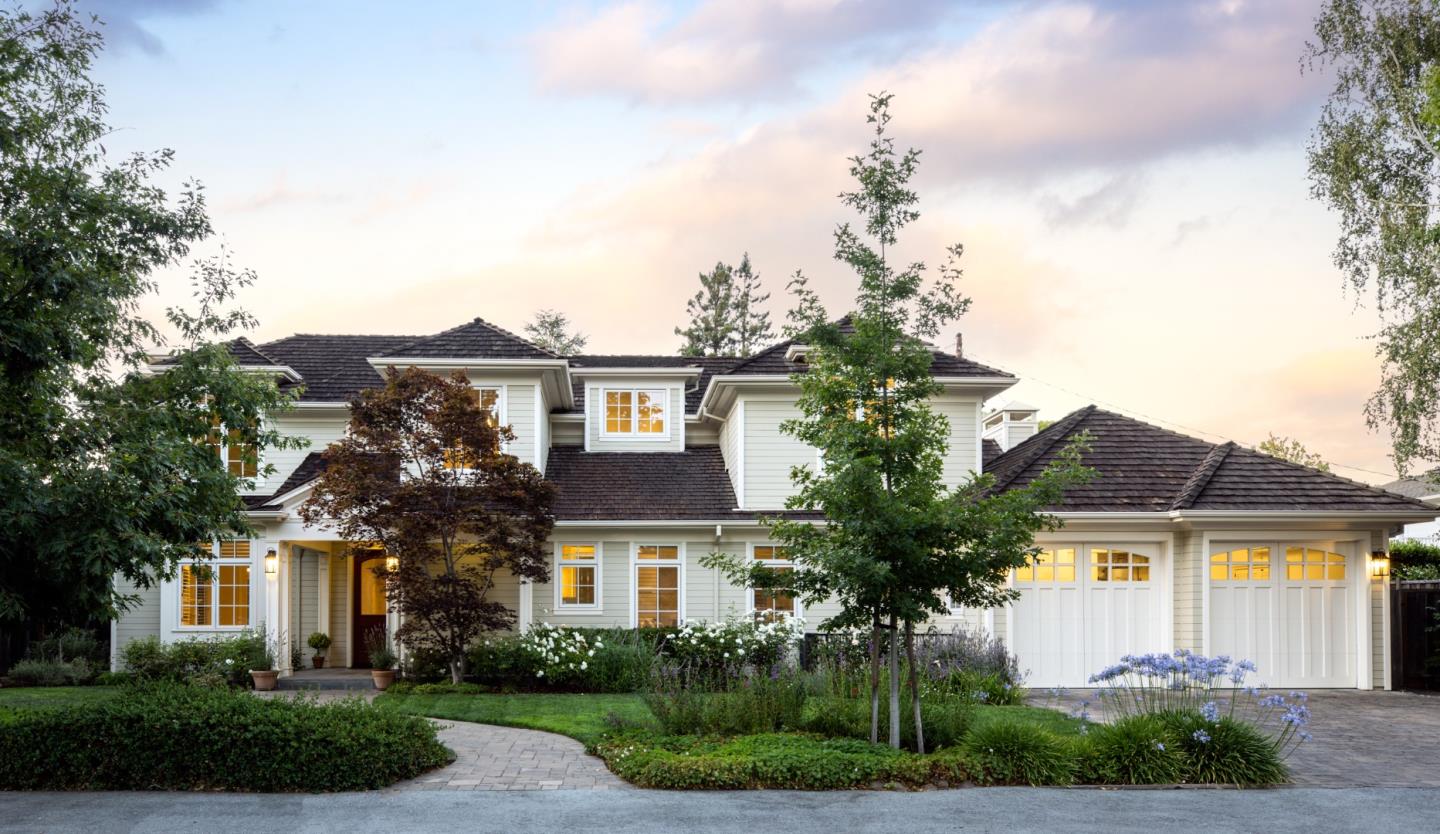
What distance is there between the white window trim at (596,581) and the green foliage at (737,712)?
324 inches

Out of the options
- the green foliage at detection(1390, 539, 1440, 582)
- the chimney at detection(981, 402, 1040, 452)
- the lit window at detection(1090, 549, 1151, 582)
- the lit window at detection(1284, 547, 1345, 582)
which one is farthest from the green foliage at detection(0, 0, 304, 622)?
the green foliage at detection(1390, 539, 1440, 582)

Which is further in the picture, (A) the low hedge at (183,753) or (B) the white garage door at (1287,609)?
(B) the white garage door at (1287,609)

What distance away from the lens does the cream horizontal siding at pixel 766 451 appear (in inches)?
775

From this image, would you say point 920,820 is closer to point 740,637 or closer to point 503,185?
point 740,637

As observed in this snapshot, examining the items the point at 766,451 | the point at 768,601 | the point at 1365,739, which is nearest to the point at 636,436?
the point at 766,451

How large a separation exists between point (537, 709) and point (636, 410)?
28.2 ft

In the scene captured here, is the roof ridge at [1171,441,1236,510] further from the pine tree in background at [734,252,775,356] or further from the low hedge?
the pine tree in background at [734,252,775,356]

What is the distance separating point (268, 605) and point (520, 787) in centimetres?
1099

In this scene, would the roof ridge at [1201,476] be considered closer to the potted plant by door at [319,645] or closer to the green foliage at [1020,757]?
the green foliage at [1020,757]

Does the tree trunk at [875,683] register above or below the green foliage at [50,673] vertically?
above

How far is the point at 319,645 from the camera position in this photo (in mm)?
19812

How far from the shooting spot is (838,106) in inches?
545

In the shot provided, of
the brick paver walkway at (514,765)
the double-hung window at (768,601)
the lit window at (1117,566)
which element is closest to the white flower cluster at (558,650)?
the double-hung window at (768,601)

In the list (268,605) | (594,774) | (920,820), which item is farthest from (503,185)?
(920,820)
